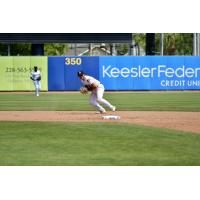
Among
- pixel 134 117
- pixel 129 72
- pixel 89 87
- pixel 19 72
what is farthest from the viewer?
pixel 129 72

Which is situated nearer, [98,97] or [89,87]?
[98,97]

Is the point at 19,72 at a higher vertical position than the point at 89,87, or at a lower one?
higher

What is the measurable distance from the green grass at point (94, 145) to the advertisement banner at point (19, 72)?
843 inches

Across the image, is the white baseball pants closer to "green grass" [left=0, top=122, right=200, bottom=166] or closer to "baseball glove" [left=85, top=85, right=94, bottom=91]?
"baseball glove" [left=85, top=85, right=94, bottom=91]

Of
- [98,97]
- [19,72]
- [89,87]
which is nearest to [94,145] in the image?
[98,97]

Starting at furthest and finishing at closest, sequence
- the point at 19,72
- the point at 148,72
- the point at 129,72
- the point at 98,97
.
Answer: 1. the point at 148,72
2. the point at 129,72
3. the point at 19,72
4. the point at 98,97

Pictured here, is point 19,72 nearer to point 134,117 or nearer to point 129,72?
point 129,72

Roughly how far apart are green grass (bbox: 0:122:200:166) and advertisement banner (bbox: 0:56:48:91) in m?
21.4

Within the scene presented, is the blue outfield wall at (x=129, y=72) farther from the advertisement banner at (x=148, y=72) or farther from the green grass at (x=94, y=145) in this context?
the green grass at (x=94, y=145)

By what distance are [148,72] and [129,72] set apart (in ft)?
4.12

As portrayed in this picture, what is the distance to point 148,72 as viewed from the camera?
3866cm

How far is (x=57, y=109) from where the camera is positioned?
76.5 feet

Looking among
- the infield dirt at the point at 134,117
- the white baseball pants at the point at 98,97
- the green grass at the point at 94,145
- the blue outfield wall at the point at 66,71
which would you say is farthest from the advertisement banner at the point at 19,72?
the green grass at the point at 94,145

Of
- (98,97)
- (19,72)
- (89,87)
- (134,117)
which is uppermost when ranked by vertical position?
(19,72)
